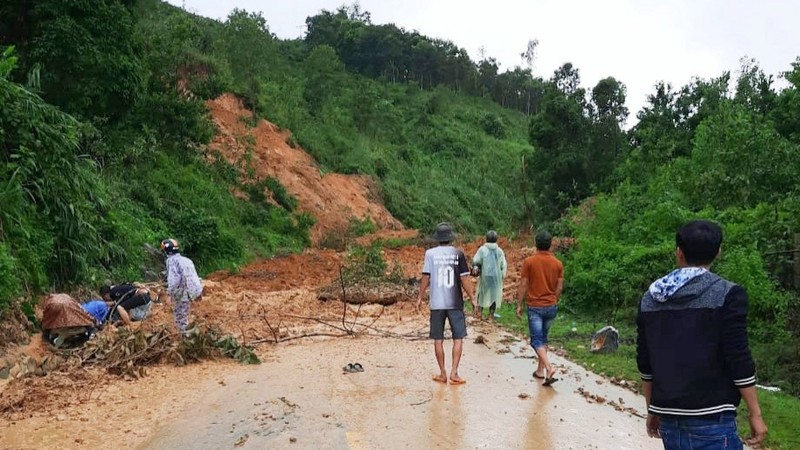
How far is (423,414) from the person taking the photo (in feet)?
22.4

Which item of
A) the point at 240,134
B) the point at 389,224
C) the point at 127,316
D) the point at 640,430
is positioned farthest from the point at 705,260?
the point at 389,224

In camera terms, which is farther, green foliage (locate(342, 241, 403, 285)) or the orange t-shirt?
green foliage (locate(342, 241, 403, 285))

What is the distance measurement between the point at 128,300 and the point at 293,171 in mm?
24557

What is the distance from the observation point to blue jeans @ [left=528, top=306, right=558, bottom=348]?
7.92 meters

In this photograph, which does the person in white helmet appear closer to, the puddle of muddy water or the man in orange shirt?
the puddle of muddy water

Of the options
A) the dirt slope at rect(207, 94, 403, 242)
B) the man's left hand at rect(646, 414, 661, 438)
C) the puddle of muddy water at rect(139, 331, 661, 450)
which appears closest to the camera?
the man's left hand at rect(646, 414, 661, 438)

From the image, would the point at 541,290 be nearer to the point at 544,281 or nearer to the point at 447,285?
the point at 544,281

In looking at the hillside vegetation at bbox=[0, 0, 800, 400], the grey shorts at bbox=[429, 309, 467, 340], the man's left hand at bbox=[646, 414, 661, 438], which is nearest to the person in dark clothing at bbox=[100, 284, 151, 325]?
the hillside vegetation at bbox=[0, 0, 800, 400]

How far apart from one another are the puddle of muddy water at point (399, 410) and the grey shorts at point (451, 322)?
0.64 m

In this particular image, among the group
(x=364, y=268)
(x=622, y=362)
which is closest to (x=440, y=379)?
(x=622, y=362)

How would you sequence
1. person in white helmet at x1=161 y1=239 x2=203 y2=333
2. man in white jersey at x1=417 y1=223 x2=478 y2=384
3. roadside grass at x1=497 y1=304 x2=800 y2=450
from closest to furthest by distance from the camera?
roadside grass at x1=497 y1=304 x2=800 y2=450 < man in white jersey at x1=417 y1=223 x2=478 y2=384 < person in white helmet at x1=161 y1=239 x2=203 y2=333

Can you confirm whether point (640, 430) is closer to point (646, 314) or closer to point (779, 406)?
point (779, 406)

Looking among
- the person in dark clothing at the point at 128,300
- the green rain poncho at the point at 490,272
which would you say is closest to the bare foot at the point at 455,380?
the green rain poncho at the point at 490,272

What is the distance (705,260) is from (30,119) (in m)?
11.9
